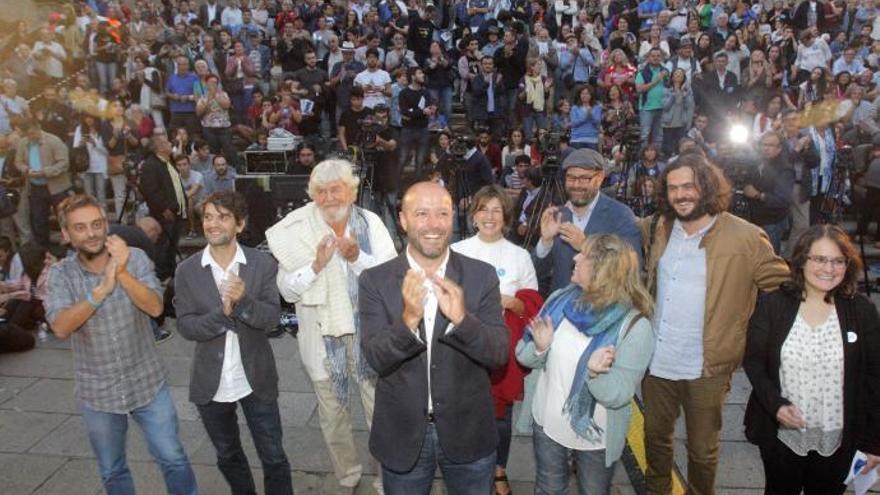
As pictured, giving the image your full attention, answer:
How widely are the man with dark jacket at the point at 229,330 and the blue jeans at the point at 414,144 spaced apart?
744cm

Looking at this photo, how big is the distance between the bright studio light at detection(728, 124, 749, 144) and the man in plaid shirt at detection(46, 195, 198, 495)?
7.27 m

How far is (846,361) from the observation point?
3.43 m

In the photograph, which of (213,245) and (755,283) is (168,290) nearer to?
(213,245)

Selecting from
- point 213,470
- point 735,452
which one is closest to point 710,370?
point 735,452

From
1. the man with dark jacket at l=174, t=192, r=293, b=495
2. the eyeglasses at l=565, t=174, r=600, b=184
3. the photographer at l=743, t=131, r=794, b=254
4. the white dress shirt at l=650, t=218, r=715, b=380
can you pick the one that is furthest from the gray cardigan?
the photographer at l=743, t=131, r=794, b=254

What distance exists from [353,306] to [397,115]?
7.82 metres

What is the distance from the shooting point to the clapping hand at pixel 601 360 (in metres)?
3.33

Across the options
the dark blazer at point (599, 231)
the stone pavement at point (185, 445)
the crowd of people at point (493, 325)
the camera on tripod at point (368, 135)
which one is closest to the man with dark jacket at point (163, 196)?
the crowd of people at point (493, 325)

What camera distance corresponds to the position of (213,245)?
4023mm

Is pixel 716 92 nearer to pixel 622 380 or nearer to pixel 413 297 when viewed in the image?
pixel 622 380

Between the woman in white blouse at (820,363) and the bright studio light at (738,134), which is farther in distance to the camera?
the bright studio light at (738,134)

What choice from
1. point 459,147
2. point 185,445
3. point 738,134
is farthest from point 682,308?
point 738,134

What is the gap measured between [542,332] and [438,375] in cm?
62

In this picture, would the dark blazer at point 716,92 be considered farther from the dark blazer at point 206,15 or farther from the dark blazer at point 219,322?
the dark blazer at point 219,322
